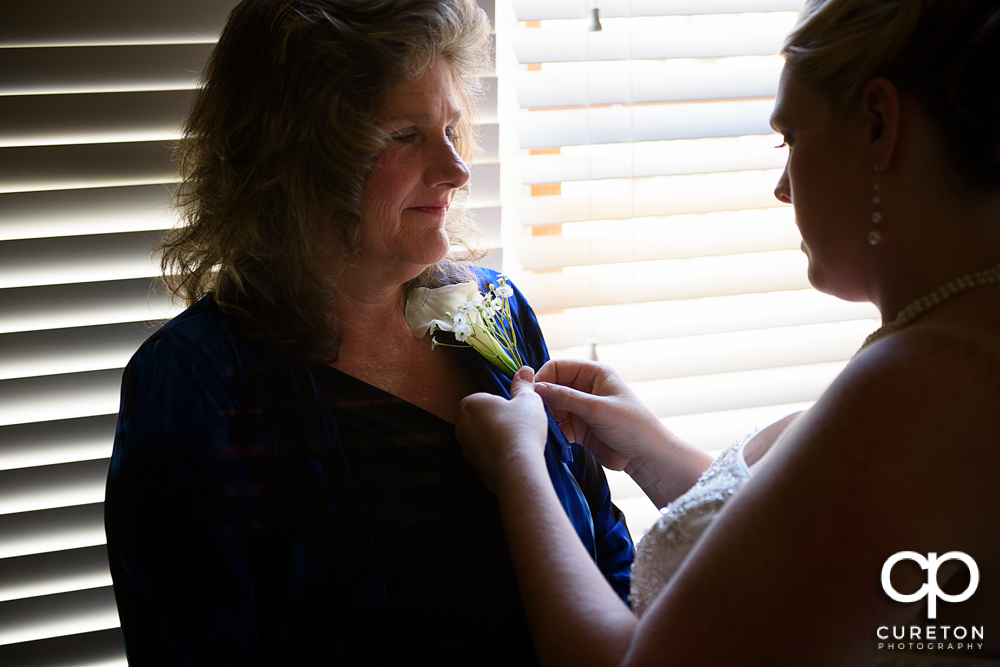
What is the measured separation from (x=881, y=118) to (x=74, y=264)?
4.45 feet

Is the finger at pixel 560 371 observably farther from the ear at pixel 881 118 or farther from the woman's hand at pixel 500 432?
the ear at pixel 881 118

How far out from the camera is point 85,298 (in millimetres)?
1239

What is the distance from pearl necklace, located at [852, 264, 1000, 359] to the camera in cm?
76

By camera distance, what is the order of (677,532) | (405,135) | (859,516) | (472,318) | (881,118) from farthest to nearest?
(472,318), (405,135), (677,532), (881,118), (859,516)

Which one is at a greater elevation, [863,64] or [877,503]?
[863,64]

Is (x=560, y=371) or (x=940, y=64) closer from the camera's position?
(x=940, y=64)

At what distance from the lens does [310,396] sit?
1104 mm

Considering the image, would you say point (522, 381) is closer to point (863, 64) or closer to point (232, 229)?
point (232, 229)

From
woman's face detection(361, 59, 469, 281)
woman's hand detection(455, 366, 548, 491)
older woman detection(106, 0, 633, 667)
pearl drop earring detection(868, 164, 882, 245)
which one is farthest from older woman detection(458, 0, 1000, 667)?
woman's face detection(361, 59, 469, 281)

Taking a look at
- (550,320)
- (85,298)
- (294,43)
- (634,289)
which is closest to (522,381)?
(550,320)

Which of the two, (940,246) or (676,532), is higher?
(940,246)

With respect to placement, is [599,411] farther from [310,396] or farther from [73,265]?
[73,265]

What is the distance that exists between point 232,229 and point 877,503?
1080mm
